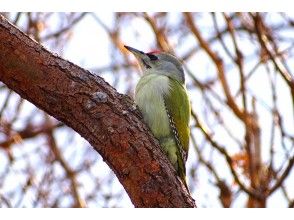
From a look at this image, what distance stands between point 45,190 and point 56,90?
2.56 metres

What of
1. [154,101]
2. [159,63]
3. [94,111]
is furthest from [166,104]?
[94,111]

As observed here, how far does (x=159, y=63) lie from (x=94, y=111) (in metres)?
1.37

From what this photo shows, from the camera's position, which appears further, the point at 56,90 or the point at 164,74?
the point at 164,74

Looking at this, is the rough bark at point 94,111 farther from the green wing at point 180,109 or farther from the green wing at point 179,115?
the green wing at point 180,109

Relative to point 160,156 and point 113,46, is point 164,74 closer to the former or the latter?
point 160,156

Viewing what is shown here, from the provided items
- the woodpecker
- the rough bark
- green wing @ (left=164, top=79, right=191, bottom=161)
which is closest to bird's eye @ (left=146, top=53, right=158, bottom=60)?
the woodpecker

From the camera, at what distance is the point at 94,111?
3109mm

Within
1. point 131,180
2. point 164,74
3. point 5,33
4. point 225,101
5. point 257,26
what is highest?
point 257,26

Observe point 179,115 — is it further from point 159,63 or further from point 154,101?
point 159,63

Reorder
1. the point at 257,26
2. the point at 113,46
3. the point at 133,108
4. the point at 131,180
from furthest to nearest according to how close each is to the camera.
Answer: the point at 113,46, the point at 257,26, the point at 133,108, the point at 131,180

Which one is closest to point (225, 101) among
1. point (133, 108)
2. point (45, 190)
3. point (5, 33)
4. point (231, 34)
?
point (231, 34)

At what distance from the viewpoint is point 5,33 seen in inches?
124

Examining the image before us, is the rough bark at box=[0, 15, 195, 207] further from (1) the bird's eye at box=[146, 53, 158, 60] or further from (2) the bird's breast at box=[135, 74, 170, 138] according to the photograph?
(1) the bird's eye at box=[146, 53, 158, 60]

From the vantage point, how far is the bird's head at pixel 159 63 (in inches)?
171
